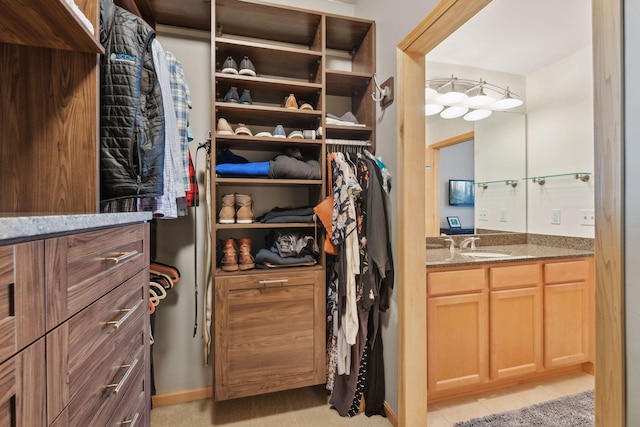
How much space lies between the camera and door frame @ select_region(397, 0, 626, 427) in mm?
635

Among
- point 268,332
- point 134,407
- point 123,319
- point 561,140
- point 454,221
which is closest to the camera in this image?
point 123,319

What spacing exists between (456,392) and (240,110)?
2.19 meters

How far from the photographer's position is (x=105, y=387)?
2.36 feet

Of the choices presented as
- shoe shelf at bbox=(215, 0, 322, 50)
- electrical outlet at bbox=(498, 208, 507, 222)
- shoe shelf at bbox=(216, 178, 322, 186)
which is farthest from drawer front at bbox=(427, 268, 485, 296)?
shoe shelf at bbox=(215, 0, 322, 50)

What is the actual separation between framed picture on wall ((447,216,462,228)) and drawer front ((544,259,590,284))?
0.71 metres

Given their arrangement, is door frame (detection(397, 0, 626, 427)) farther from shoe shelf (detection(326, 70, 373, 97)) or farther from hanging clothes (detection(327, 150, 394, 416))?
shoe shelf (detection(326, 70, 373, 97))

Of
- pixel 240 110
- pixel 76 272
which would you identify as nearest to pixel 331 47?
pixel 240 110

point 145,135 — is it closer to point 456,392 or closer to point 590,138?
point 456,392

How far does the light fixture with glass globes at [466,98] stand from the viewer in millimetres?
2355

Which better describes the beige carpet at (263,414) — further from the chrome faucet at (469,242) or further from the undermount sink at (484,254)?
the chrome faucet at (469,242)

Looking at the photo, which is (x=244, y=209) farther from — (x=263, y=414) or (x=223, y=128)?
(x=263, y=414)

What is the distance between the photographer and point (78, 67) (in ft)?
3.09

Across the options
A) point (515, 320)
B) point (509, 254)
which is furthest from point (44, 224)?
point (509, 254)

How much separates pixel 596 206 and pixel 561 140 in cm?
220
